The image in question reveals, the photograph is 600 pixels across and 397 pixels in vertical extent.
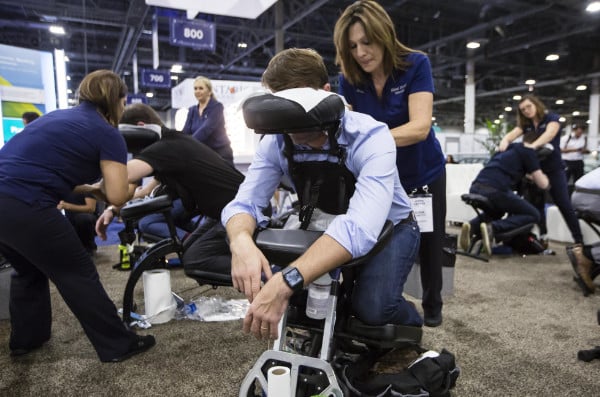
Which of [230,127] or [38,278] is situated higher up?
[230,127]

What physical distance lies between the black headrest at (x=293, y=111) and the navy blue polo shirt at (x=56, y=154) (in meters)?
1.00

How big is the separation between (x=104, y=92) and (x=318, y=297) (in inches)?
55.0

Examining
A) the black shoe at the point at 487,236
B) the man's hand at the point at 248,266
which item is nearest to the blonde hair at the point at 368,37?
the man's hand at the point at 248,266

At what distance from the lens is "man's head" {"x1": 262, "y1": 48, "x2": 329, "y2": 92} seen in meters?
1.17

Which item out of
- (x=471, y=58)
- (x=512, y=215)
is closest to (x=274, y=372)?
(x=512, y=215)

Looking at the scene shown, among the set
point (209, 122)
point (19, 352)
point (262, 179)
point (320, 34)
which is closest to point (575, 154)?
point (320, 34)

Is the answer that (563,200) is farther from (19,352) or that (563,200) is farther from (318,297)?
(19,352)

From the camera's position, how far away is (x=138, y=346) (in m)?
1.92

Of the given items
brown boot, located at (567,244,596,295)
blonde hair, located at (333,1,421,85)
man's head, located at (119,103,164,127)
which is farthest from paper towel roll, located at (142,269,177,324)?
brown boot, located at (567,244,596,295)

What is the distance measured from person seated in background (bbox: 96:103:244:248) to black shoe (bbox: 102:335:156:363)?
1.76 ft

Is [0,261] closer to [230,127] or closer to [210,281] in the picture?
[210,281]

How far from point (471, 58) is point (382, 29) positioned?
12.9 metres

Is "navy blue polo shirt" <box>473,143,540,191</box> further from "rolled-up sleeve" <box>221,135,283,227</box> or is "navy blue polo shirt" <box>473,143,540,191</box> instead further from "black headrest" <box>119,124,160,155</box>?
"rolled-up sleeve" <box>221,135,283,227</box>

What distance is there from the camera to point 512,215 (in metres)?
3.93
